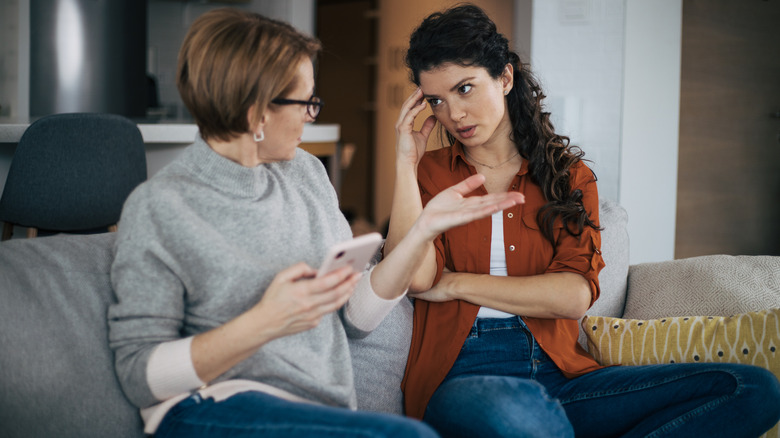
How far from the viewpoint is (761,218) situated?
4.26 meters

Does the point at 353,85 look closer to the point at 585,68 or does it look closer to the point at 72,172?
the point at 585,68

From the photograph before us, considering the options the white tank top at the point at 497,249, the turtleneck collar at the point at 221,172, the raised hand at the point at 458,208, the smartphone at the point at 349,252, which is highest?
the turtleneck collar at the point at 221,172

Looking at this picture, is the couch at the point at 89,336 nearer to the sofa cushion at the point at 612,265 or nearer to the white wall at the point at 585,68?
the sofa cushion at the point at 612,265

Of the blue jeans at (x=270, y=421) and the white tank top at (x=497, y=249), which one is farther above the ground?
the white tank top at (x=497, y=249)

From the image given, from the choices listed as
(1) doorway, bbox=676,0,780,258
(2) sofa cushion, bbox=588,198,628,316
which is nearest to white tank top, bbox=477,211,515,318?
(2) sofa cushion, bbox=588,198,628,316

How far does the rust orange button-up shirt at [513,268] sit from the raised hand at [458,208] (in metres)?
0.29

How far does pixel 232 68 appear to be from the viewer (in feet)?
3.92

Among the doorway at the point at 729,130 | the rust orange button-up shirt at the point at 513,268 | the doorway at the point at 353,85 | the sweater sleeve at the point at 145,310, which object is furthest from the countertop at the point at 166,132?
the doorway at the point at 353,85

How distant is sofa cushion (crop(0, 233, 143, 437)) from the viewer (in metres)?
1.17

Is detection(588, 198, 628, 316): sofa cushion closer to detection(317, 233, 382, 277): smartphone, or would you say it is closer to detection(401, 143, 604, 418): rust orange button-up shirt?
detection(401, 143, 604, 418): rust orange button-up shirt

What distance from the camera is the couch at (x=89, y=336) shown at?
1.18 m

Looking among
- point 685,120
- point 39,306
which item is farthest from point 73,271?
point 685,120

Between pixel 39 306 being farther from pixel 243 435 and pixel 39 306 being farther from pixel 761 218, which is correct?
pixel 761 218

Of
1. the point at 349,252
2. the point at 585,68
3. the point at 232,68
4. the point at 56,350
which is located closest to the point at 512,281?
the point at 349,252
